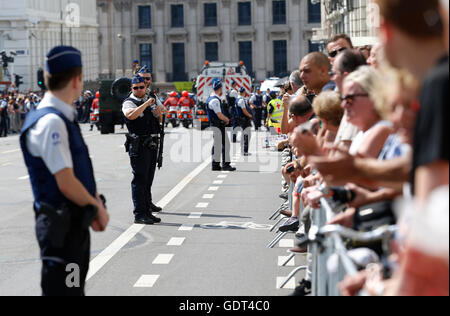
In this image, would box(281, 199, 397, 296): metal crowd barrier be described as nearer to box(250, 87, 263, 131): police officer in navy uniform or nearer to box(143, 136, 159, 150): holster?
box(143, 136, 159, 150): holster

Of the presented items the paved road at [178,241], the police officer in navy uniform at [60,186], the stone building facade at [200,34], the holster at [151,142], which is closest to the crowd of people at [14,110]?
the paved road at [178,241]

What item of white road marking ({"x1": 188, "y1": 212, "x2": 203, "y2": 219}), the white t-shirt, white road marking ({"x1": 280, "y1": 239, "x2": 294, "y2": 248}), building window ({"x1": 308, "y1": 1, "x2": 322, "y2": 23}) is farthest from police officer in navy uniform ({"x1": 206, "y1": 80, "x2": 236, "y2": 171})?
building window ({"x1": 308, "y1": 1, "x2": 322, "y2": 23})

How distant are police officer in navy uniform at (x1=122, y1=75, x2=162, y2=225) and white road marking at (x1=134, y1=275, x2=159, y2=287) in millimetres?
3641

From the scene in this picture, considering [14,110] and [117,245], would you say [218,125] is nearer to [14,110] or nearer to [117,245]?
[117,245]

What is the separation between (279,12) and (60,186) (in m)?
92.9

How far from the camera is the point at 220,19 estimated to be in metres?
97.7

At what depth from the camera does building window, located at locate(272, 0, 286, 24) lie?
96.2 meters

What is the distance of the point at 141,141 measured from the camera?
12.3 m

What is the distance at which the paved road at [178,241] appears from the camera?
26.7ft

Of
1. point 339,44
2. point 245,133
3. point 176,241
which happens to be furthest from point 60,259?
point 245,133

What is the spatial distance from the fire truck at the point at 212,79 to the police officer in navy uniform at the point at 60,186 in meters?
31.5

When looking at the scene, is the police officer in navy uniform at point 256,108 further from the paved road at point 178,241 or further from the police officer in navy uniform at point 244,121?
the paved road at point 178,241
